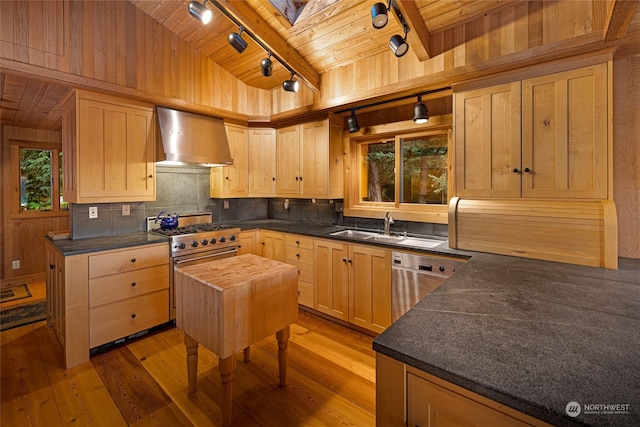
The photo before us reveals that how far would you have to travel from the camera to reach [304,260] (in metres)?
3.39

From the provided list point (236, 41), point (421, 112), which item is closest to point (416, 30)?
point (421, 112)

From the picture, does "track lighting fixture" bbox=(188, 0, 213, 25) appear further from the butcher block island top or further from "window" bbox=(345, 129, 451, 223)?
"window" bbox=(345, 129, 451, 223)

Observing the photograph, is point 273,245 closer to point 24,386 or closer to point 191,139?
point 191,139

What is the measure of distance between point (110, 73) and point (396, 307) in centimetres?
339

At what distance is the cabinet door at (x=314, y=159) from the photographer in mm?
3523

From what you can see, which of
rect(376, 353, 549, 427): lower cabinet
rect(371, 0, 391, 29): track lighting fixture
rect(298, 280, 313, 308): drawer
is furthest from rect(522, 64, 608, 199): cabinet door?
rect(298, 280, 313, 308): drawer

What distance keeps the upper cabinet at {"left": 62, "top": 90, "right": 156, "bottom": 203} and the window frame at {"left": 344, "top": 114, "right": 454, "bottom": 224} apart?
225 cm

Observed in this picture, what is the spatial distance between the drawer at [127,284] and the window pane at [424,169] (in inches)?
106

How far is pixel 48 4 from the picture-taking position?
238 centimetres

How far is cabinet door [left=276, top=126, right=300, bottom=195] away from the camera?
3.85 metres

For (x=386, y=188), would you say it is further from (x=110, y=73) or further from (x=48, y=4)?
(x=48, y=4)

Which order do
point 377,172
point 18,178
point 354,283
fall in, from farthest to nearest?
point 18,178 < point 377,172 < point 354,283

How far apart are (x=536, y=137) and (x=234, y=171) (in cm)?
325

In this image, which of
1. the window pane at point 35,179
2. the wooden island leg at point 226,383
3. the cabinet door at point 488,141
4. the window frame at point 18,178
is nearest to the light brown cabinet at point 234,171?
the wooden island leg at point 226,383
